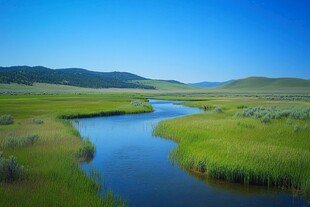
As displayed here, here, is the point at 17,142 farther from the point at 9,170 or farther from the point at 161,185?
the point at 161,185

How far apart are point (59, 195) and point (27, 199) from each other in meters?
1.08

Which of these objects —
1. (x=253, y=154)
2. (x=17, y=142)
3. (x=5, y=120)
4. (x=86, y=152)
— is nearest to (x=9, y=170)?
(x=17, y=142)

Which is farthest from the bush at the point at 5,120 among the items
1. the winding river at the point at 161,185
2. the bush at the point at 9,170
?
the bush at the point at 9,170

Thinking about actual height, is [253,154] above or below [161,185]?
above

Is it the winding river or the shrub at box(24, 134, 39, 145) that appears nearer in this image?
the winding river

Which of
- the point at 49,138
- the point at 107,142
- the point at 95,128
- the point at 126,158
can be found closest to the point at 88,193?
the point at 126,158

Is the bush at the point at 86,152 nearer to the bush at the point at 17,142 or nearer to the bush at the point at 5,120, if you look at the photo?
the bush at the point at 17,142

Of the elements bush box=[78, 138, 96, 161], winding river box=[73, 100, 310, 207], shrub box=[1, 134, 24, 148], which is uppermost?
shrub box=[1, 134, 24, 148]

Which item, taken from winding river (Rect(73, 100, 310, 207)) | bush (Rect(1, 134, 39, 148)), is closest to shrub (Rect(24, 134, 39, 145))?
bush (Rect(1, 134, 39, 148))

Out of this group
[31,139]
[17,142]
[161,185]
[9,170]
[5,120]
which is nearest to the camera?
[9,170]

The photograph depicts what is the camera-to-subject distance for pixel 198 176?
1486 cm

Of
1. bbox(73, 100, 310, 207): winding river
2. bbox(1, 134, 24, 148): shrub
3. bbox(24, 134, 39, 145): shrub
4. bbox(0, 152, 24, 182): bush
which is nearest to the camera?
bbox(0, 152, 24, 182): bush

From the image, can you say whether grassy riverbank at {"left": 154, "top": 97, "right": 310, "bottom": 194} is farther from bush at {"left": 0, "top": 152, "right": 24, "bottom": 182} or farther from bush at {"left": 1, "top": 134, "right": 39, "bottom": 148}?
bush at {"left": 1, "top": 134, "right": 39, "bottom": 148}

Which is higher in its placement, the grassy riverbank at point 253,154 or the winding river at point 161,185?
the grassy riverbank at point 253,154
